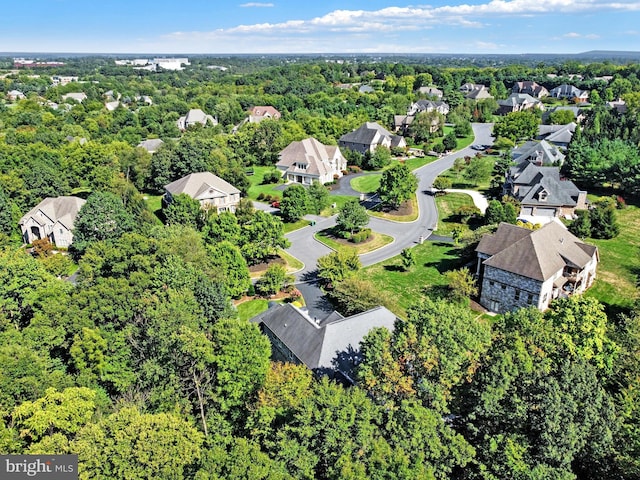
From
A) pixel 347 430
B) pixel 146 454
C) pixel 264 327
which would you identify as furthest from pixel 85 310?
pixel 347 430

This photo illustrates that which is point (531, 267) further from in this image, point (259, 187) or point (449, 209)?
point (259, 187)

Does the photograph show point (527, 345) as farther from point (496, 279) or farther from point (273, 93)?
point (273, 93)

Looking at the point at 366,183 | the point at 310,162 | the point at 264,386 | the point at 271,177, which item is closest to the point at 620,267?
the point at 264,386

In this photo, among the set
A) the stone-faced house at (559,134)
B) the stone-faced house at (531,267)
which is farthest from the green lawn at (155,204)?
the stone-faced house at (559,134)

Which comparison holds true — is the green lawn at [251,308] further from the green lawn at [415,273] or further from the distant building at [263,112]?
the distant building at [263,112]

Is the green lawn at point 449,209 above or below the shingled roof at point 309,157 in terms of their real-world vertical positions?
below

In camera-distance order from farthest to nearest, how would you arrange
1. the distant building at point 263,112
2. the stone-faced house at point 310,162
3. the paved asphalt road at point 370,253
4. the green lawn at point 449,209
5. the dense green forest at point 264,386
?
the distant building at point 263,112, the stone-faced house at point 310,162, the green lawn at point 449,209, the paved asphalt road at point 370,253, the dense green forest at point 264,386

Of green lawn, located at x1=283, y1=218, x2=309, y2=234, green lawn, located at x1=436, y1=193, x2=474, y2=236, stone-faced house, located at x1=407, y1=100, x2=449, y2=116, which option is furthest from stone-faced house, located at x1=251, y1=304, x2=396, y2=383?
stone-faced house, located at x1=407, y1=100, x2=449, y2=116
